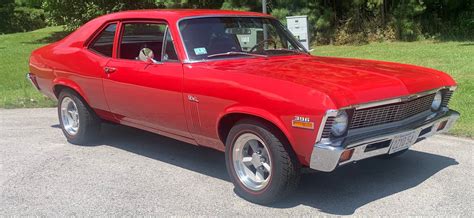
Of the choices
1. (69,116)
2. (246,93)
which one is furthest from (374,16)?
(246,93)

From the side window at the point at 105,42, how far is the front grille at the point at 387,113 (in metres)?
2.97

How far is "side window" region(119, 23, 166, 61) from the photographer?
5.69 metres

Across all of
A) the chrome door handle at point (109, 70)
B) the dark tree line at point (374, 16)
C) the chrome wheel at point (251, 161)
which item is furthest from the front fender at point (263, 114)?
the dark tree line at point (374, 16)

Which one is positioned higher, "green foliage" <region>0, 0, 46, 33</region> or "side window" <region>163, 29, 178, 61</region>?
"side window" <region>163, 29, 178, 61</region>

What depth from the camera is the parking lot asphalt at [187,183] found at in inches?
174

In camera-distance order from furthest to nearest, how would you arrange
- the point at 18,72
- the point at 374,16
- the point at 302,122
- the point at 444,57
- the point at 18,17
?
the point at 18,17
the point at 374,16
the point at 18,72
the point at 444,57
the point at 302,122

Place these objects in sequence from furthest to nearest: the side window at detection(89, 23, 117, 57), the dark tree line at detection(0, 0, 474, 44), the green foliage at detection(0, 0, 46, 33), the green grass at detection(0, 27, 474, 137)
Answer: the green foliage at detection(0, 0, 46, 33) < the dark tree line at detection(0, 0, 474, 44) < the green grass at detection(0, 27, 474, 137) < the side window at detection(89, 23, 117, 57)

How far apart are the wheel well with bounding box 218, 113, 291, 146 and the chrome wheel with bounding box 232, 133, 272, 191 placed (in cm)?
15

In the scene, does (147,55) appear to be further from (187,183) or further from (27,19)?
(27,19)

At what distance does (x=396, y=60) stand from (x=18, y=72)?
995cm

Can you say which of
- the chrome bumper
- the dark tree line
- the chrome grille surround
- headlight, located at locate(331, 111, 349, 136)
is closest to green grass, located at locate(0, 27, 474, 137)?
the dark tree line

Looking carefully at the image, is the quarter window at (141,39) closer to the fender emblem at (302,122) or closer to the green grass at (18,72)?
the fender emblem at (302,122)

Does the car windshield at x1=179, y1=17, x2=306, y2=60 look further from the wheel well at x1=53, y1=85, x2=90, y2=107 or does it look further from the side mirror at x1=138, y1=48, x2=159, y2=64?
the wheel well at x1=53, y1=85, x2=90, y2=107

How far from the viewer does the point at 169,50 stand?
5.25 meters
